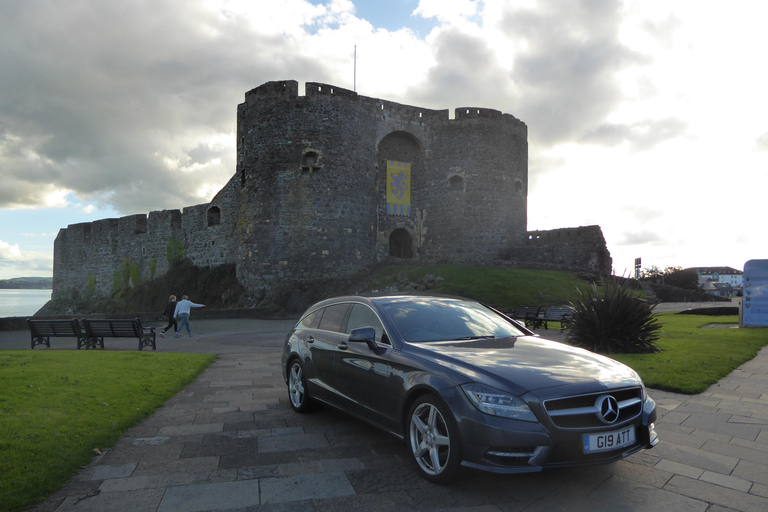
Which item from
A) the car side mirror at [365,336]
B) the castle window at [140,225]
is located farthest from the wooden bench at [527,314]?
the castle window at [140,225]

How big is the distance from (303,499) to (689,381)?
612 cm

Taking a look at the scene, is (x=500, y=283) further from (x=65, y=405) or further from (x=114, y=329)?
(x=65, y=405)

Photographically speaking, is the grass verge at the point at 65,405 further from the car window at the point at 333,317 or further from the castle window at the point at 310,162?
the castle window at the point at 310,162

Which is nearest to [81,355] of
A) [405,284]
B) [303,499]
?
[303,499]

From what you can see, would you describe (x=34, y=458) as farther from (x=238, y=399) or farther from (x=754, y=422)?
(x=754, y=422)

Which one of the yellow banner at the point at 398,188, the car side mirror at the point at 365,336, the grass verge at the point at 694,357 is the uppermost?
the yellow banner at the point at 398,188

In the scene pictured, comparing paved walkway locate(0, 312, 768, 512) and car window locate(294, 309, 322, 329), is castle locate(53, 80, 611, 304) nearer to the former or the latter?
car window locate(294, 309, 322, 329)

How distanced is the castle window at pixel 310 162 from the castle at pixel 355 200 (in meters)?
0.08

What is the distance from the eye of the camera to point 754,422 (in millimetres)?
5445

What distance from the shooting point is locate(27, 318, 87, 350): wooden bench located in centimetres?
1291

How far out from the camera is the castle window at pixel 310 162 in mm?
29531

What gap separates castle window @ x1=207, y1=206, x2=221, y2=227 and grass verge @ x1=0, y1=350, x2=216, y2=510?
2526 cm

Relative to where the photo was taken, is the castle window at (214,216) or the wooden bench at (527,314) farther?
the castle window at (214,216)

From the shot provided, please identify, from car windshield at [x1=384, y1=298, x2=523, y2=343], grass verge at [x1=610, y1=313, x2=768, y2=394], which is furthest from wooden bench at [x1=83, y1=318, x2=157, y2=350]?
grass verge at [x1=610, y1=313, x2=768, y2=394]
